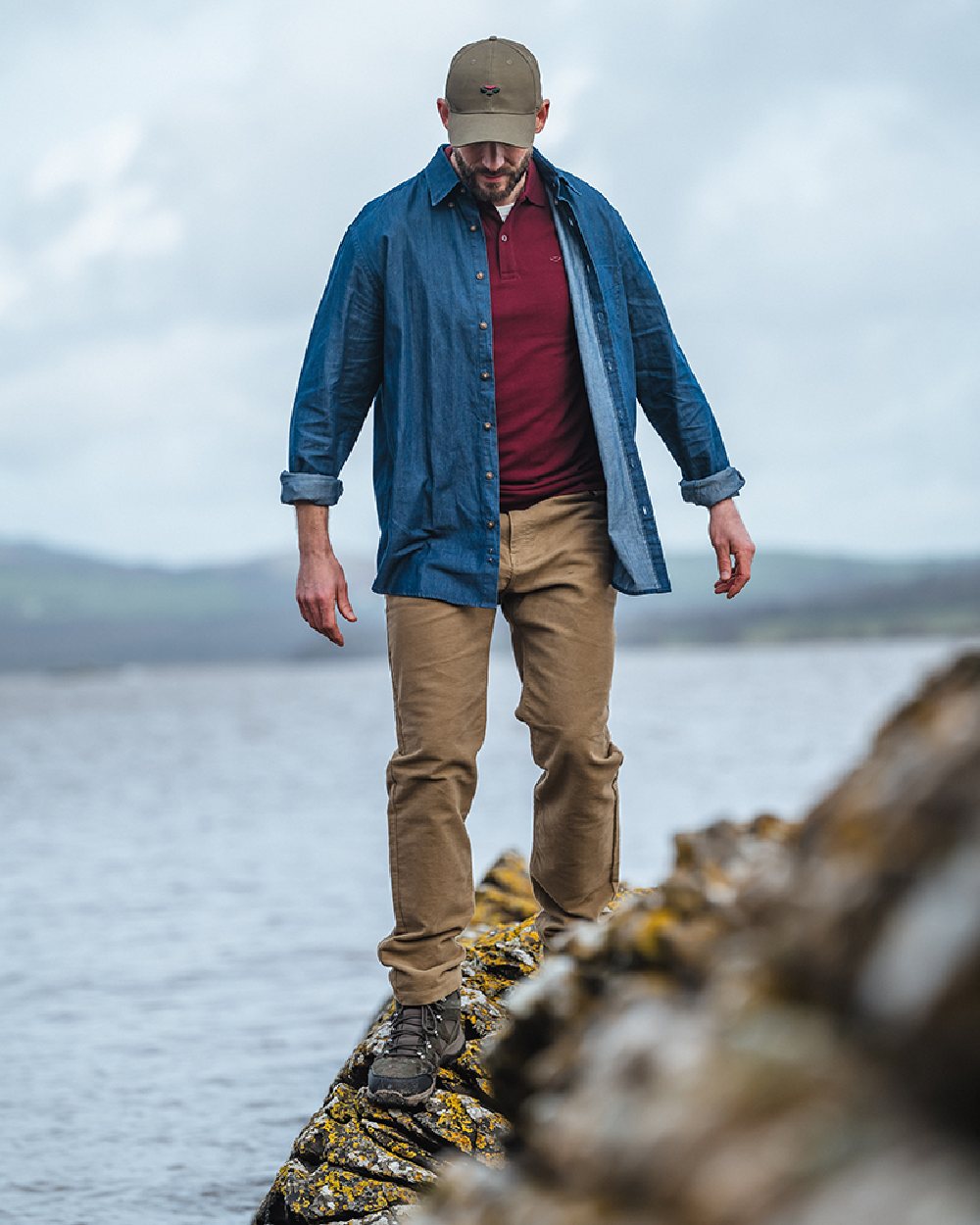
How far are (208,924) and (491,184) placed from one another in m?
11.3

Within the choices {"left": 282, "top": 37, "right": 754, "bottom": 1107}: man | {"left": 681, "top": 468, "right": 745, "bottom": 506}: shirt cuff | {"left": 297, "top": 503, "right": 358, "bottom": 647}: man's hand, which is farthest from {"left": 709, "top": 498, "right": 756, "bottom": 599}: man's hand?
{"left": 297, "top": 503, "right": 358, "bottom": 647}: man's hand

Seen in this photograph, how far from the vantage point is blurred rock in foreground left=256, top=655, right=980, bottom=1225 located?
165cm

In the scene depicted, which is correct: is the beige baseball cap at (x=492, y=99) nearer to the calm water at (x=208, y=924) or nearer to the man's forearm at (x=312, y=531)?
the man's forearm at (x=312, y=531)

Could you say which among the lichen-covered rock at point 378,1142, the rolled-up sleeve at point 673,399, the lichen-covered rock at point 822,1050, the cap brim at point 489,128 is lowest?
the lichen-covered rock at point 378,1142

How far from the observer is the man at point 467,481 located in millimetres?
5418

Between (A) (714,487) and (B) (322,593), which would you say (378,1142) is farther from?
(A) (714,487)

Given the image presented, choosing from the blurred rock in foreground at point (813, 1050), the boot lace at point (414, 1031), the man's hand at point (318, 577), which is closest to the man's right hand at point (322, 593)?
the man's hand at point (318, 577)

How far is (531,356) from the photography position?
218 inches

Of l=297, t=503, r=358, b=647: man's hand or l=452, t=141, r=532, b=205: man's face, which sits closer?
l=452, t=141, r=532, b=205: man's face

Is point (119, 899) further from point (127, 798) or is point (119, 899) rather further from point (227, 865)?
point (127, 798)

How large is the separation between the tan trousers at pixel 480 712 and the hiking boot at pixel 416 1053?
0.19 feet

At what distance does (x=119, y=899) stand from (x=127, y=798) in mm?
16210

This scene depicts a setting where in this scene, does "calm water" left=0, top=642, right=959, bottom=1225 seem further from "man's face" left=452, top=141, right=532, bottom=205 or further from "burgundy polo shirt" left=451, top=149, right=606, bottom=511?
"man's face" left=452, top=141, right=532, bottom=205

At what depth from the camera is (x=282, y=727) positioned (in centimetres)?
6519
